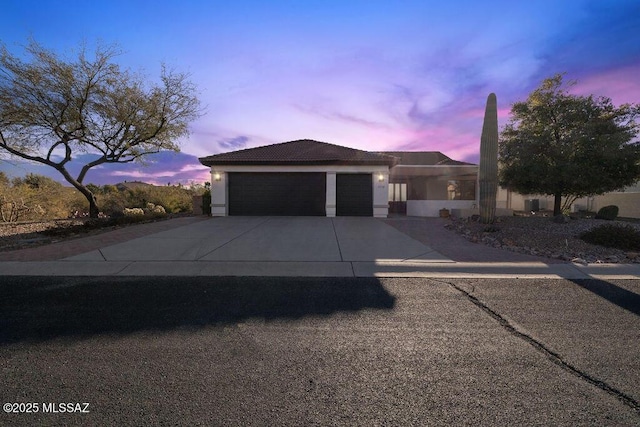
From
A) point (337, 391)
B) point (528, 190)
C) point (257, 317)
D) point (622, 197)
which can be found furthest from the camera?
point (622, 197)

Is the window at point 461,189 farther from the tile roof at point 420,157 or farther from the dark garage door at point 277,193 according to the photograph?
the dark garage door at point 277,193

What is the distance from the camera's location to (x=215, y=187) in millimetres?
18500

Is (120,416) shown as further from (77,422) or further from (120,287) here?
(120,287)

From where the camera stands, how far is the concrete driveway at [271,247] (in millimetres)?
7840

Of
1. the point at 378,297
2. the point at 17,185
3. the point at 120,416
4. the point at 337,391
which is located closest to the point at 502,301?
the point at 378,297

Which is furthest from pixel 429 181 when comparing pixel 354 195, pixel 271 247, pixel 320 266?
pixel 320 266

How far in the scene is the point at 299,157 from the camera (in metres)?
18.6

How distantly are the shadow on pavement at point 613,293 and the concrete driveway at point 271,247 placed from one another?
260 centimetres

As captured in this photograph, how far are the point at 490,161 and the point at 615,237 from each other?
4740 mm

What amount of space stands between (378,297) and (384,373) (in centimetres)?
213

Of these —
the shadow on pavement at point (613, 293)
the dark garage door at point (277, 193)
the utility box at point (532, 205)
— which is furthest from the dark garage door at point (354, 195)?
the utility box at point (532, 205)

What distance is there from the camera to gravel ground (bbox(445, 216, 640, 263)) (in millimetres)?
7906

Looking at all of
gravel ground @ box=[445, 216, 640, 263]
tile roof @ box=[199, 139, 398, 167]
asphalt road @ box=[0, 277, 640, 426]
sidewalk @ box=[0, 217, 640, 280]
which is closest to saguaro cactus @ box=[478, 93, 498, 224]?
gravel ground @ box=[445, 216, 640, 263]

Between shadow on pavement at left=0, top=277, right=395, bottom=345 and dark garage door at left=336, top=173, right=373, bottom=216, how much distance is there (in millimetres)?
12536
